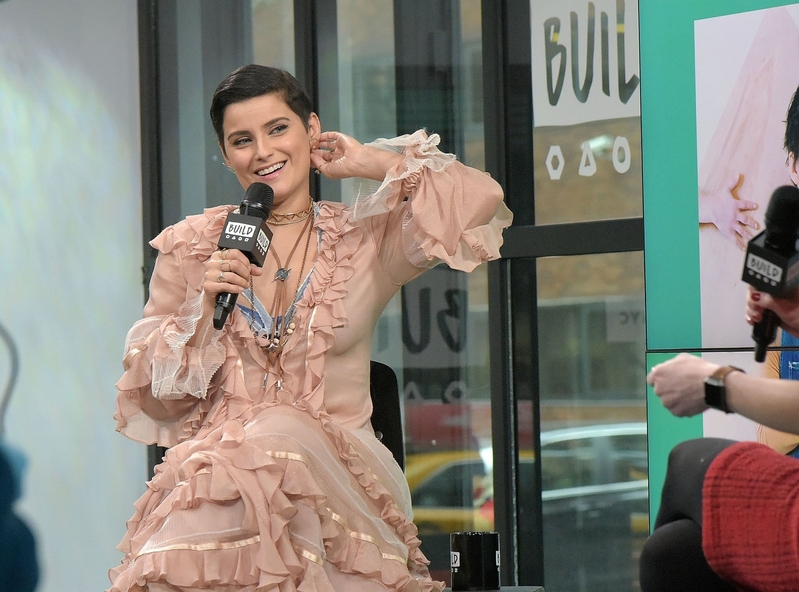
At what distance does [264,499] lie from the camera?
2008mm

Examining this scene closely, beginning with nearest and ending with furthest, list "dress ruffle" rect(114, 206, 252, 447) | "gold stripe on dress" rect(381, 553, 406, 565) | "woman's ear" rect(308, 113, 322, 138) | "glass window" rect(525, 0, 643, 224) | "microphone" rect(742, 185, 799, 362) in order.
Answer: "microphone" rect(742, 185, 799, 362) → "gold stripe on dress" rect(381, 553, 406, 565) → "dress ruffle" rect(114, 206, 252, 447) → "woman's ear" rect(308, 113, 322, 138) → "glass window" rect(525, 0, 643, 224)

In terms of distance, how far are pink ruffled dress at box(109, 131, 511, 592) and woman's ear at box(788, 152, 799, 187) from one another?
617mm

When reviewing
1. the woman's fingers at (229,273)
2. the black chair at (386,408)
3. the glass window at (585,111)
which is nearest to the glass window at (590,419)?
the glass window at (585,111)

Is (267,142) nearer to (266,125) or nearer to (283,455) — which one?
(266,125)

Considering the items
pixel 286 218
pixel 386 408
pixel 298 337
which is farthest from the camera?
pixel 386 408

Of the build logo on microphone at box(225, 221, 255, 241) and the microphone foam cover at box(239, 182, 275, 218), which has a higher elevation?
the microphone foam cover at box(239, 182, 275, 218)

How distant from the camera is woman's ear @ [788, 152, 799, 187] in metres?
2.23

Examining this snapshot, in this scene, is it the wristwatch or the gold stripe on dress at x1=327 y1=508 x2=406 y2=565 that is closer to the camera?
the wristwatch

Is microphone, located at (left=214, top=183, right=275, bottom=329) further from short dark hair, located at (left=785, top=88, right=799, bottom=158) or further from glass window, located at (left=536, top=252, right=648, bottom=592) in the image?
glass window, located at (left=536, top=252, right=648, bottom=592)

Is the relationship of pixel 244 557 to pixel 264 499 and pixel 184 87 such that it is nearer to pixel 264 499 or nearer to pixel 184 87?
pixel 264 499

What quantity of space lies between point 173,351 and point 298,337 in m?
0.28

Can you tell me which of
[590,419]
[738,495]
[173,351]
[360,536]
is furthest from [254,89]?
[590,419]

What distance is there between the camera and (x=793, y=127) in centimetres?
229

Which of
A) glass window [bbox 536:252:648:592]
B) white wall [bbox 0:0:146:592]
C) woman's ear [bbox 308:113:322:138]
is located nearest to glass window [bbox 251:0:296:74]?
white wall [bbox 0:0:146:592]
